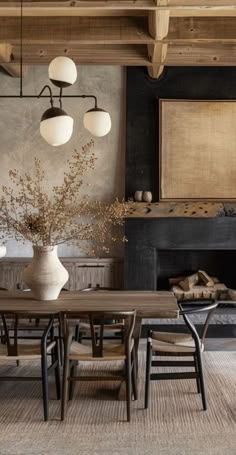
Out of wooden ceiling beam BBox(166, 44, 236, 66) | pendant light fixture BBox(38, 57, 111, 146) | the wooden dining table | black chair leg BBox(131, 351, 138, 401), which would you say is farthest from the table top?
wooden ceiling beam BBox(166, 44, 236, 66)

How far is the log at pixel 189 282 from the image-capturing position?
623 centimetres

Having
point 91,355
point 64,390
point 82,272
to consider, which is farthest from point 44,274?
point 82,272

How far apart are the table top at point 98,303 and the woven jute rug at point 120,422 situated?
0.69 m

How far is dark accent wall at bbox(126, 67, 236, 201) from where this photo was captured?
6.34 meters

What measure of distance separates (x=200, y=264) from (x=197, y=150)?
55.6 inches

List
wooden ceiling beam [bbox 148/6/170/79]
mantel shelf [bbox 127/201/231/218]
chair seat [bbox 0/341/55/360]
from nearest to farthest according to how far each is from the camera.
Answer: chair seat [bbox 0/341/55/360]
wooden ceiling beam [bbox 148/6/170/79]
mantel shelf [bbox 127/201/231/218]

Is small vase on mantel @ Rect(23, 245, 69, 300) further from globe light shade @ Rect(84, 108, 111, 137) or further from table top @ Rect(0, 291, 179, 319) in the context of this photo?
globe light shade @ Rect(84, 108, 111, 137)

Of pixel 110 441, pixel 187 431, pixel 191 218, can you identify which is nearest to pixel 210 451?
pixel 187 431

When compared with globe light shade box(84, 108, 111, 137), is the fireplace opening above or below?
below

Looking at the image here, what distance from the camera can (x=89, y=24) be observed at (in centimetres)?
504

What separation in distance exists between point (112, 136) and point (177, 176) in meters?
0.96

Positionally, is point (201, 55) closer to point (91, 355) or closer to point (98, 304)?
point (98, 304)

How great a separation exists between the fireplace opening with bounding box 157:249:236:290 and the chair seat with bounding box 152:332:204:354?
244cm

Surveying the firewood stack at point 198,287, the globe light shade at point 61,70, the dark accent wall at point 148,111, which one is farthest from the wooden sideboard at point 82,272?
the globe light shade at point 61,70
